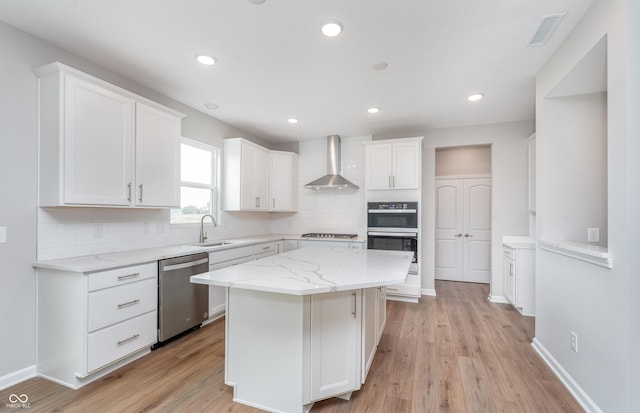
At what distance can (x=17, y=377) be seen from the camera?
205cm

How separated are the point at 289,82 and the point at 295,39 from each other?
2.44 feet

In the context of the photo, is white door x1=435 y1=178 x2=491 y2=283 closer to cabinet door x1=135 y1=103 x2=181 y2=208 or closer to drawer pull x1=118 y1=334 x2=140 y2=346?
cabinet door x1=135 y1=103 x2=181 y2=208

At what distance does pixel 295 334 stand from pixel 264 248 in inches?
102

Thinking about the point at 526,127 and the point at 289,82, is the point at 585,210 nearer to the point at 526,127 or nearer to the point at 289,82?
the point at 526,127

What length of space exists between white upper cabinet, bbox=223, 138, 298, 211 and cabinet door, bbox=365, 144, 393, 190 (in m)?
1.44

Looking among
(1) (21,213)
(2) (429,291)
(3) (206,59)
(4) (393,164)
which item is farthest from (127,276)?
(2) (429,291)

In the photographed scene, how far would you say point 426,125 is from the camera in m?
4.28

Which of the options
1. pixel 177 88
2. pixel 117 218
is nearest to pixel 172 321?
pixel 117 218

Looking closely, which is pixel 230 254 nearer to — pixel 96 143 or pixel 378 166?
pixel 96 143

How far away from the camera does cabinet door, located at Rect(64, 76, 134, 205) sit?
84.4 inches

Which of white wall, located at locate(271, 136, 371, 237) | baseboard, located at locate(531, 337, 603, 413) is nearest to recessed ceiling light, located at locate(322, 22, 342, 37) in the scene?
white wall, located at locate(271, 136, 371, 237)

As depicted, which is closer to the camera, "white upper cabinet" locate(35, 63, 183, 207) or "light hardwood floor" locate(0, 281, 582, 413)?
"light hardwood floor" locate(0, 281, 582, 413)

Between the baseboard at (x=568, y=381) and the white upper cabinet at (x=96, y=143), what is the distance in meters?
3.73

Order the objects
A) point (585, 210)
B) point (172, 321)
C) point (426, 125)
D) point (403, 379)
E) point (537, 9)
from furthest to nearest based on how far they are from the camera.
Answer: point (426, 125) < point (172, 321) < point (585, 210) < point (403, 379) < point (537, 9)
